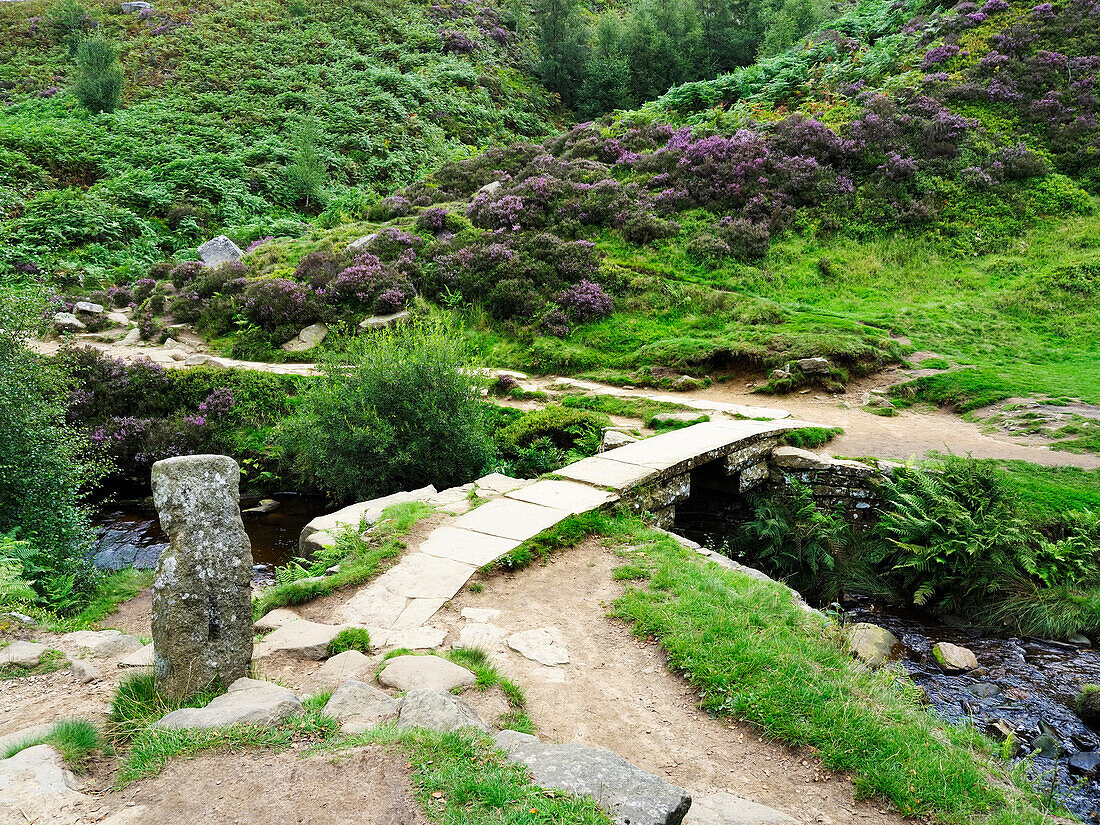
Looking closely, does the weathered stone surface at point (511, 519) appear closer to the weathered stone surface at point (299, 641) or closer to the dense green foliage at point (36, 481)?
the weathered stone surface at point (299, 641)

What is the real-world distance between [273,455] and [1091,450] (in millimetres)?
12268

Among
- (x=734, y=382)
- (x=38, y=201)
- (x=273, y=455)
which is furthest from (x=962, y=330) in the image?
(x=38, y=201)

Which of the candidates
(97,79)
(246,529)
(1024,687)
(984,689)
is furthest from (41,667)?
(97,79)

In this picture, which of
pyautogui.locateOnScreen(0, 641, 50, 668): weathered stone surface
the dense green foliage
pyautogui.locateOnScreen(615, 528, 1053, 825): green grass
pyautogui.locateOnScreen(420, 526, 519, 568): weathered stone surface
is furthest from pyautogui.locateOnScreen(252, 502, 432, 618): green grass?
the dense green foliage

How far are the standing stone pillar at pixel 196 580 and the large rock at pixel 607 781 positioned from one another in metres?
1.92

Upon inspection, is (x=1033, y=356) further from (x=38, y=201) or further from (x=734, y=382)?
(x=38, y=201)

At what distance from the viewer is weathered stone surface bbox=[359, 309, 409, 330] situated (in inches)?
556

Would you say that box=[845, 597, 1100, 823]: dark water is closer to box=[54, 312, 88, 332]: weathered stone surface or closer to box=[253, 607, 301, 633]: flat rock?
box=[253, 607, 301, 633]: flat rock

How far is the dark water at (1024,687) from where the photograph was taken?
176 inches

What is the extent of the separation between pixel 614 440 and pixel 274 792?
22.7 feet

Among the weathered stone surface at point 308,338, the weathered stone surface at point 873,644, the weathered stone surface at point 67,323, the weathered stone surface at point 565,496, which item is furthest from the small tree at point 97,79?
the weathered stone surface at point 873,644

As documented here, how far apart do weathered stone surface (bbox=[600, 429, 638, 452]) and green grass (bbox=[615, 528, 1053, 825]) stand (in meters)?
3.61

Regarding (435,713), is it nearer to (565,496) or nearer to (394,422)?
(565,496)

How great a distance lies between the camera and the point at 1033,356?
37.0 ft
